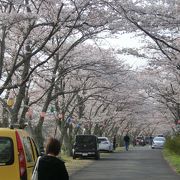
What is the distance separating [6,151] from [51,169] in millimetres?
2101

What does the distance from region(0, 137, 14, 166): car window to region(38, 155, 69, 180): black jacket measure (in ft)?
6.20

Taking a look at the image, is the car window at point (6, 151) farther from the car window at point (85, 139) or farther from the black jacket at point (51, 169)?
the car window at point (85, 139)

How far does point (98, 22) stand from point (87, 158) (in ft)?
52.4

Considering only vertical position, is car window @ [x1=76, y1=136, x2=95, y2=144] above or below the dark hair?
above

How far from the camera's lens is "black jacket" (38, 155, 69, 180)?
636 centimetres

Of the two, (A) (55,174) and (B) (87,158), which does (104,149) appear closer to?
(B) (87,158)

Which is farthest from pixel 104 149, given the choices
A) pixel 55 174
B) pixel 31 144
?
pixel 55 174

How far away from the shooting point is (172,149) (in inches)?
1339

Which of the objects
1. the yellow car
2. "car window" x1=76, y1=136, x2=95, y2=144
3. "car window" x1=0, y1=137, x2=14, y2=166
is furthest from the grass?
"car window" x1=0, y1=137, x2=14, y2=166

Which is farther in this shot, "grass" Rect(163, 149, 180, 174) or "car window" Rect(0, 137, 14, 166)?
"grass" Rect(163, 149, 180, 174)

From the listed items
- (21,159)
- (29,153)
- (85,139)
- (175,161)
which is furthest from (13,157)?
(85,139)

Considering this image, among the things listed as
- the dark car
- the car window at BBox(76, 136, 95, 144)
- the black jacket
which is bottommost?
the black jacket

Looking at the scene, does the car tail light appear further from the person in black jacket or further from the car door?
the person in black jacket

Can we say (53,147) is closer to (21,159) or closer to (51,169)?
(51,169)
